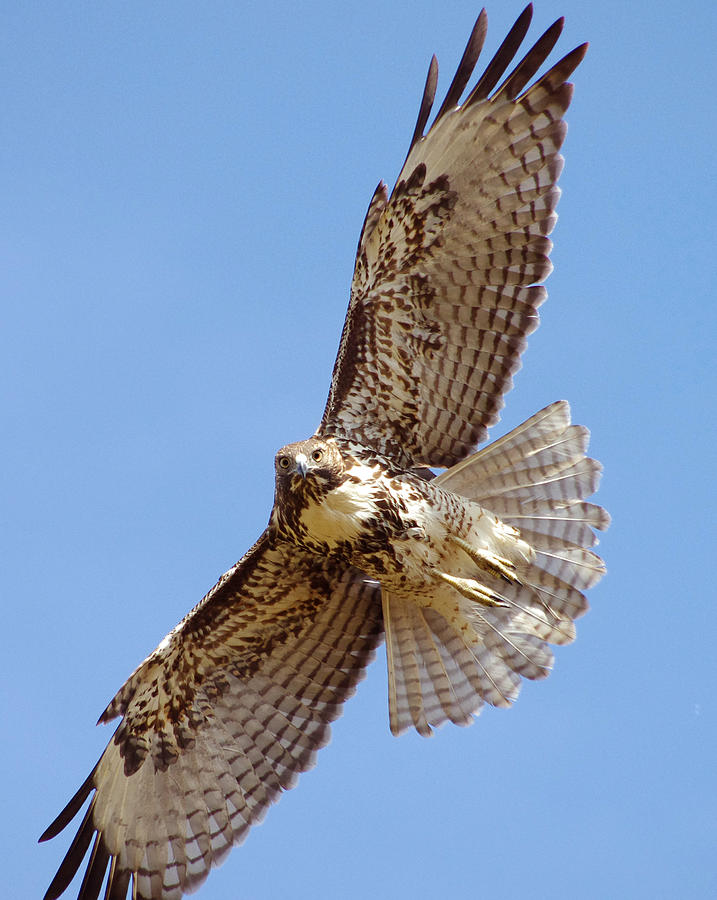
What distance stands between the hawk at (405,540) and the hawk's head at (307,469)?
0.01 metres

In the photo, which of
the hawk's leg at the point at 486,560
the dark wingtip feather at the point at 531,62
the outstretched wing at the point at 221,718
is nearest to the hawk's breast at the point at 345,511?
the hawk's leg at the point at 486,560

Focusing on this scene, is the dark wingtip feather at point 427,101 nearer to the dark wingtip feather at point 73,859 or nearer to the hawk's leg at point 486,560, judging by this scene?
the hawk's leg at point 486,560

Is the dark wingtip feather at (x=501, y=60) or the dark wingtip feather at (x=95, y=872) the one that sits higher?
the dark wingtip feather at (x=501, y=60)

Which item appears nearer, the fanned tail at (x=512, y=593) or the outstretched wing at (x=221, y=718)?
the fanned tail at (x=512, y=593)

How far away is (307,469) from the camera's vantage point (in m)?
7.29

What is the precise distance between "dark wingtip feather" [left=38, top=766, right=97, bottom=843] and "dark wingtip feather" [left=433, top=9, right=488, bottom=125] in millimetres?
4358

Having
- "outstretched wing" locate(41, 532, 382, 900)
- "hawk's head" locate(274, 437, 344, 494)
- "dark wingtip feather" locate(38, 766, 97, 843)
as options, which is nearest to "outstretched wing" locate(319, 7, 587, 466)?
"hawk's head" locate(274, 437, 344, 494)

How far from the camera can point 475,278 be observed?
772 cm

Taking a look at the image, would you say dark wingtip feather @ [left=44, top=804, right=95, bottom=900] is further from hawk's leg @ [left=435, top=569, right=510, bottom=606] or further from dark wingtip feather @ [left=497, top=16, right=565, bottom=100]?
dark wingtip feather @ [left=497, top=16, right=565, bottom=100]

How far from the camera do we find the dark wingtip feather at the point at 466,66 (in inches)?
296

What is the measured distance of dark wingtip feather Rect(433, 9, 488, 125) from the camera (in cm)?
751

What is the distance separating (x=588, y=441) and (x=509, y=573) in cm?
89

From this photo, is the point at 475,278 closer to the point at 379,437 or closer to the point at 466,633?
the point at 379,437

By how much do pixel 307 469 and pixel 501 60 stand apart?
247 centimetres
